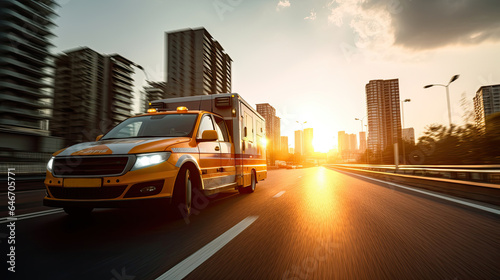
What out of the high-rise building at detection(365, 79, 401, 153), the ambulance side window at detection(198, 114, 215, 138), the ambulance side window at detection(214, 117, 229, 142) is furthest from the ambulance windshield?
the high-rise building at detection(365, 79, 401, 153)

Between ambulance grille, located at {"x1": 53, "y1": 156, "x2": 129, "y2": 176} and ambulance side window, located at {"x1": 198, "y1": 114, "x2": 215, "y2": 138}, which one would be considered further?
ambulance side window, located at {"x1": 198, "y1": 114, "x2": 215, "y2": 138}

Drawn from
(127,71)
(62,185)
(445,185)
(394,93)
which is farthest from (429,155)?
(127,71)

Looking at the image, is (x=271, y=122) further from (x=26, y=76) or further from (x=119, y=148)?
(x=119, y=148)

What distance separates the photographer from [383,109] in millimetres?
89688

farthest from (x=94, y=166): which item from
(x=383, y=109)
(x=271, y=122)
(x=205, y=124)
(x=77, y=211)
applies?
(x=271, y=122)

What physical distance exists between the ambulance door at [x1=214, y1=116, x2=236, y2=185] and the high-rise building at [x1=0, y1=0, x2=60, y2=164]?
284ft

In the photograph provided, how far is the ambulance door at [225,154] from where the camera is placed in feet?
23.2

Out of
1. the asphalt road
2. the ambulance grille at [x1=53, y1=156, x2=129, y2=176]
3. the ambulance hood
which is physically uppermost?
the ambulance hood

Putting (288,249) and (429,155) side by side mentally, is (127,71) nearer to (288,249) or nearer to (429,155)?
(429,155)

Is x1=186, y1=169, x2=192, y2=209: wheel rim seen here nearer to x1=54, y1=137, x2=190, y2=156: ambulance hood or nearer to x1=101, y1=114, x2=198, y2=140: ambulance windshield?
x1=54, y1=137, x2=190, y2=156: ambulance hood

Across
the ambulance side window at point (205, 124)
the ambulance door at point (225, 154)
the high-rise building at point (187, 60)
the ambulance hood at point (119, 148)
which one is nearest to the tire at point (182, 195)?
the ambulance hood at point (119, 148)

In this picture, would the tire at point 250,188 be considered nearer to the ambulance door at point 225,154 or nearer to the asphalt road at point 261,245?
the ambulance door at point 225,154

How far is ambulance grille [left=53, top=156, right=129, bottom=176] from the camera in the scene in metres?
4.15

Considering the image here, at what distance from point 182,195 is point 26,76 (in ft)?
339
